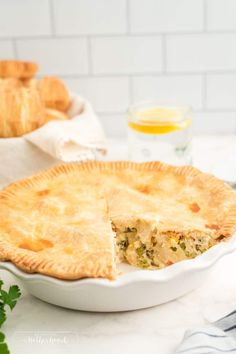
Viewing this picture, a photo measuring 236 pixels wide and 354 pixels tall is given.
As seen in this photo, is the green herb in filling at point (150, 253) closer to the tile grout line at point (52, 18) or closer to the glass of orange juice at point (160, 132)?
the glass of orange juice at point (160, 132)

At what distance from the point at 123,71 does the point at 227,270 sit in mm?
1120

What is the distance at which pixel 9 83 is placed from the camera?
199cm

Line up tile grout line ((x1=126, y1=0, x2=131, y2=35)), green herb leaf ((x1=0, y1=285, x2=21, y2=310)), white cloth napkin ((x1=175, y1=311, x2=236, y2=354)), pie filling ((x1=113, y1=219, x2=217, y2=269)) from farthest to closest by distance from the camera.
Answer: tile grout line ((x1=126, y1=0, x2=131, y2=35)), pie filling ((x1=113, y1=219, x2=217, y2=269)), green herb leaf ((x1=0, y1=285, x2=21, y2=310)), white cloth napkin ((x1=175, y1=311, x2=236, y2=354))

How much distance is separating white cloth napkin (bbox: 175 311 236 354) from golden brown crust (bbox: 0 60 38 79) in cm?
120

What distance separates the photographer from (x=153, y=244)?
1.55 metres

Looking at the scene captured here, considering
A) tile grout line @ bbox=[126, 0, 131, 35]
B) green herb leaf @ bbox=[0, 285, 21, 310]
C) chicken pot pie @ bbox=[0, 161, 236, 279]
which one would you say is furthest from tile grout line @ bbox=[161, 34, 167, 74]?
green herb leaf @ bbox=[0, 285, 21, 310]

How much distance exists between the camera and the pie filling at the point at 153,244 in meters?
1.48

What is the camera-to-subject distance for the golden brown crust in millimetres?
2074

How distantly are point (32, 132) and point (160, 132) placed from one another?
42 centimetres

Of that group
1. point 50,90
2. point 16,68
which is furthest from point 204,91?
point 16,68

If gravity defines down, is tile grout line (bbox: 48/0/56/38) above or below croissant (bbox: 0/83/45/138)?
above

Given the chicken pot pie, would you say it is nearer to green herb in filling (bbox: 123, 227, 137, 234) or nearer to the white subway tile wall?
green herb in filling (bbox: 123, 227, 137, 234)

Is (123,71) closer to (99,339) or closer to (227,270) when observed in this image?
(227,270)

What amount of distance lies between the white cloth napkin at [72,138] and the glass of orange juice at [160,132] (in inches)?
4.9
